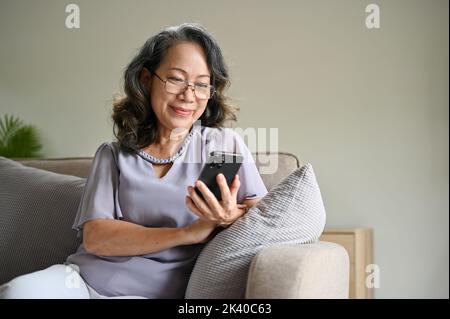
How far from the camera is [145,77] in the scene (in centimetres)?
185

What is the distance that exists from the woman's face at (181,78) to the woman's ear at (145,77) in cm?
6

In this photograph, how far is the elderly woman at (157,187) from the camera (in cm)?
153

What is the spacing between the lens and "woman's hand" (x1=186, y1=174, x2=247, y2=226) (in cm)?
145

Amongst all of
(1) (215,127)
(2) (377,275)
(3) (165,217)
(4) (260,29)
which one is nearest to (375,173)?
(2) (377,275)

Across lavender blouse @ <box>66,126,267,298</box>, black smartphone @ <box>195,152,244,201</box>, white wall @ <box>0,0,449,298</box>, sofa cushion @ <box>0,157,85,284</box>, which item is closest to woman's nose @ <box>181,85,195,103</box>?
lavender blouse @ <box>66,126,267,298</box>

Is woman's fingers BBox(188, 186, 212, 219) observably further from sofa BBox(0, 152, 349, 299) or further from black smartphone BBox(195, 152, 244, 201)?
sofa BBox(0, 152, 349, 299)

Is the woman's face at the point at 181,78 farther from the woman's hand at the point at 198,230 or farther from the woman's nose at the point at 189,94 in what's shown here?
the woman's hand at the point at 198,230

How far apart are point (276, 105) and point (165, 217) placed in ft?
7.38

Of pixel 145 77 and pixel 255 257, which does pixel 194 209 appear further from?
pixel 145 77

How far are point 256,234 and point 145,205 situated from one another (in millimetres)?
354

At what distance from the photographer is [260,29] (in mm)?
3857

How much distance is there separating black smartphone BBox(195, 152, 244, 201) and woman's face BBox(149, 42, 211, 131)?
32 centimetres

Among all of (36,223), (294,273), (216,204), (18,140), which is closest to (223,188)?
(216,204)
